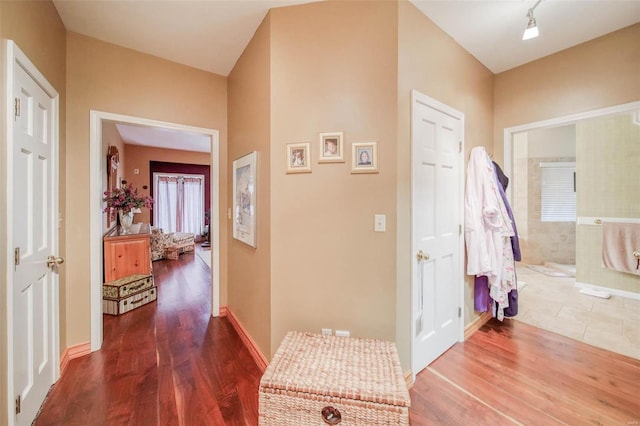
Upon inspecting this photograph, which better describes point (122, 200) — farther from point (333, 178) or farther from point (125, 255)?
point (333, 178)

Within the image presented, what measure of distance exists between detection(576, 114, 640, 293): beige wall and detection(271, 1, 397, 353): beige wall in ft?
11.2

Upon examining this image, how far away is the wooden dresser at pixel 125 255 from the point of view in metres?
3.24

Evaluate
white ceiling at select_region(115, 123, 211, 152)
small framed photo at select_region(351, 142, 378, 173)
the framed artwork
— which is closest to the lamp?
small framed photo at select_region(351, 142, 378, 173)

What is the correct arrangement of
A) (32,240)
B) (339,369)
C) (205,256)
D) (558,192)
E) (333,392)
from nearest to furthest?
(333,392) < (339,369) < (32,240) < (558,192) < (205,256)

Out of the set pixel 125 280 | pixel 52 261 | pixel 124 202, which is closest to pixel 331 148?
pixel 52 261

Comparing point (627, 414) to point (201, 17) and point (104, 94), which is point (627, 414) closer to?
point (201, 17)

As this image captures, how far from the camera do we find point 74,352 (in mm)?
2084

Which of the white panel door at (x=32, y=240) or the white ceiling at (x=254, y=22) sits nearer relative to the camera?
the white panel door at (x=32, y=240)

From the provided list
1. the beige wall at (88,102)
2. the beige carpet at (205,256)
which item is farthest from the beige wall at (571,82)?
the beige carpet at (205,256)

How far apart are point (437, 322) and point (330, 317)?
962 mm

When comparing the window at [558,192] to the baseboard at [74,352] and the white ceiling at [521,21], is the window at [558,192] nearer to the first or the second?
the white ceiling at [521,21]

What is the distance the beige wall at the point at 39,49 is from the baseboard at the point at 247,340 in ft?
4.28

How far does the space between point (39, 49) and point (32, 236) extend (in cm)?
119

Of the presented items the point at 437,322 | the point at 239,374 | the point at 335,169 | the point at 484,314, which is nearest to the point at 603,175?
the point at 484,314
